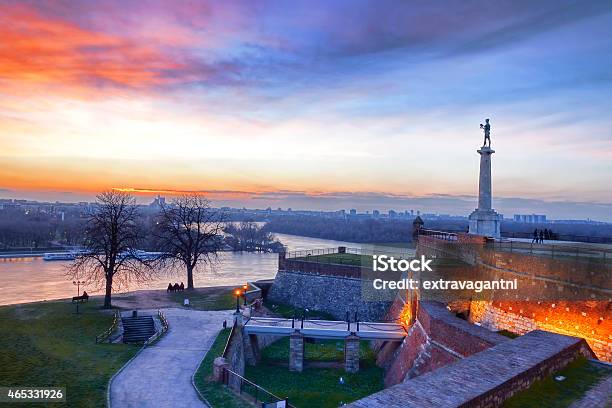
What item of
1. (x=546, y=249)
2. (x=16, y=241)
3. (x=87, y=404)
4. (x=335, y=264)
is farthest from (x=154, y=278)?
(x=16, y=241)

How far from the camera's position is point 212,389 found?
14.1 metres

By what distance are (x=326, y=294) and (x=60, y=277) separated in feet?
102

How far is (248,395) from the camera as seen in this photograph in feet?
45.3

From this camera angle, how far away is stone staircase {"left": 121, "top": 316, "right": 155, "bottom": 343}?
69.2ft

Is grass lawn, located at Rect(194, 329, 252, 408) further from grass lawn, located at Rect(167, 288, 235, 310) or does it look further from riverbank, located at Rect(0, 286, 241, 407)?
grass lawn, located at Rect(167, 288, 235, 310)

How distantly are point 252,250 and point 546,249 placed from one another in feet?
220

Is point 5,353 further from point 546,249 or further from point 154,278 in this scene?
point 154,278

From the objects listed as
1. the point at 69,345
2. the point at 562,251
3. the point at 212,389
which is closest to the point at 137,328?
the point at 69,345

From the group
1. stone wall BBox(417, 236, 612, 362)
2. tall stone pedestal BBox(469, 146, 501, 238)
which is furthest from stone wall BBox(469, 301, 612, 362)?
tall stone pedestal BBox(469, 146, 501, 238)

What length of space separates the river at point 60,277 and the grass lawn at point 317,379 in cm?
2171

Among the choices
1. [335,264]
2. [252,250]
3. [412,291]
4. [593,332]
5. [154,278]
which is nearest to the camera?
[593,332]

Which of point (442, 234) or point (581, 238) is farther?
point (442, 234)

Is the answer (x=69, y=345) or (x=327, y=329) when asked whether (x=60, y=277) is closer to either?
(x=69, y=345)

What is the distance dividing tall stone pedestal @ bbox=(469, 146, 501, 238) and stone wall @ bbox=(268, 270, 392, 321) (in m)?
9.97
